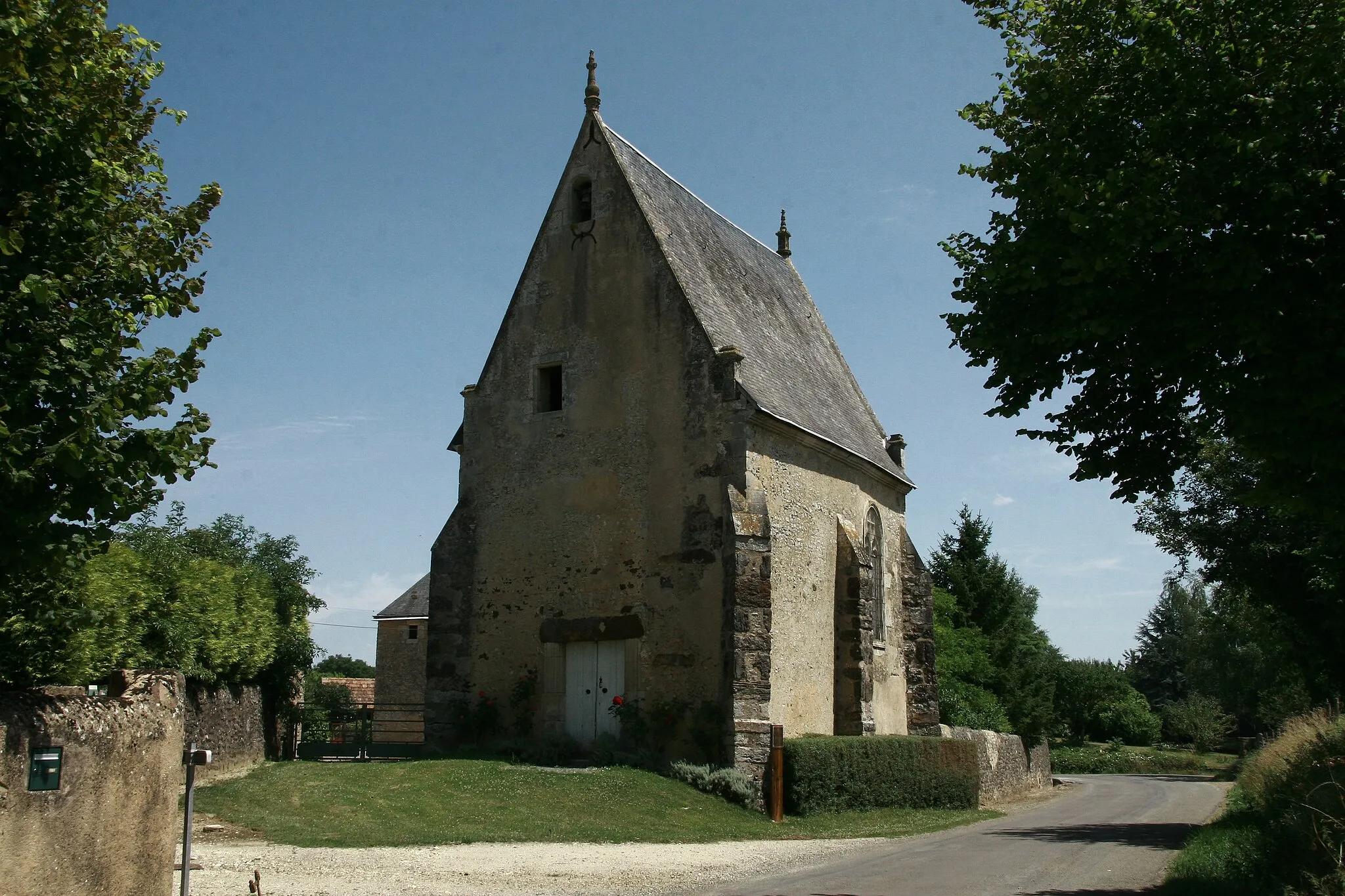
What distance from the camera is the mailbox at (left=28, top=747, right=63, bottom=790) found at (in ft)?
23.5

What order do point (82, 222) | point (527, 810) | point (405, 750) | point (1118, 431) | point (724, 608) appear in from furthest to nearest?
point (405, 750) < point (724, 608) < point (527, 810) < point (1118, 431) < point (82, 222)

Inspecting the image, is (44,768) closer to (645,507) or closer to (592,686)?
(592,686)

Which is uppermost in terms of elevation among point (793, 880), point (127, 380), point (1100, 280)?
point (1100, 280)

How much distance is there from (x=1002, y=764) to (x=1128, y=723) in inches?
1284

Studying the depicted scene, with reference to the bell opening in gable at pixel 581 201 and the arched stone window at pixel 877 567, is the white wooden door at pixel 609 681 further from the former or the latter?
the bell opening in gable at pixel 581 201

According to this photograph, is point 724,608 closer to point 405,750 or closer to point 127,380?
point 405,750

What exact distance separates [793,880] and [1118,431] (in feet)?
18.3

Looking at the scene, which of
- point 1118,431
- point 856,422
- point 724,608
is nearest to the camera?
point 1118,431

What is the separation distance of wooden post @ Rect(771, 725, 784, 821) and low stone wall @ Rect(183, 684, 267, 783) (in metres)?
8.44

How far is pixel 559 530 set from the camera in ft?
68.2

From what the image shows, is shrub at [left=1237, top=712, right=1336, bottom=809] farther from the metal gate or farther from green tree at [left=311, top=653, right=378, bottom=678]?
green tree at [left=311, top=653, right=378, bottom=678]

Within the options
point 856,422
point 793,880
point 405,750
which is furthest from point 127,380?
point 856,422

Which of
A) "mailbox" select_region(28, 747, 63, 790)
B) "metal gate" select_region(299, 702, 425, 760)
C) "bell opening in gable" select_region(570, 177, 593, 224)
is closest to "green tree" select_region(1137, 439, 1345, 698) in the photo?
"bell opening in gable" select_region(570, 177, 593, 224)

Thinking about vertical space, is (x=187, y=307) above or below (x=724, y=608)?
above
